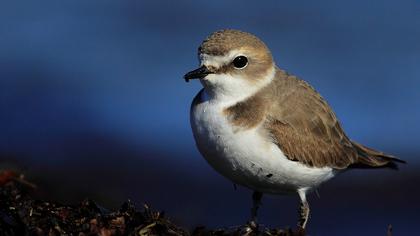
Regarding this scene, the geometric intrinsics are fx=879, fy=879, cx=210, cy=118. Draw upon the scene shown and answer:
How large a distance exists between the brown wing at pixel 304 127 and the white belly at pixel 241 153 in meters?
0.11

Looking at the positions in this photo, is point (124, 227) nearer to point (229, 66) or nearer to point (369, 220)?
point (229, 66)

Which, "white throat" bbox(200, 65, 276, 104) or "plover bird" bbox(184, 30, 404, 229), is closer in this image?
"plover bird" bbox(184, 30, 404, 229)

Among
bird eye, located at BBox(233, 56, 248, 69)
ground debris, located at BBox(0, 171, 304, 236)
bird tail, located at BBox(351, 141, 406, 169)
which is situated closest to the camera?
ground debris, located at BBox(0, 171, 304, 236)

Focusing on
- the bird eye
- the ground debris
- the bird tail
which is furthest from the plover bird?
the ground debris

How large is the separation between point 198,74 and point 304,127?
3.31 feet

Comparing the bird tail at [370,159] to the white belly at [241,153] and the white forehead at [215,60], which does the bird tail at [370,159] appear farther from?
the white forehead at [215,60]

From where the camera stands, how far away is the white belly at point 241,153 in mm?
5941

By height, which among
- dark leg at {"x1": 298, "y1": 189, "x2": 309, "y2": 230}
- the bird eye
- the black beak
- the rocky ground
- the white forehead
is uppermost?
the bird eye

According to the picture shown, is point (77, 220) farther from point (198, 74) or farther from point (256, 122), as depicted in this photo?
point (256, 122)

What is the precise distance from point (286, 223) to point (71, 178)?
2292mm

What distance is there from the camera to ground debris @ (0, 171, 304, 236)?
463 cm

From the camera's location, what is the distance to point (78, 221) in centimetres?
482

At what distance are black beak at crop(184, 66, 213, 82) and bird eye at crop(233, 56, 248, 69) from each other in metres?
0.23

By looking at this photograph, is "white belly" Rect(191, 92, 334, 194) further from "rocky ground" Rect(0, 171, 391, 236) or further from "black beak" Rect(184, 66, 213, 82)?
"rocky ground" Rect(0, 171, 391, 236)
